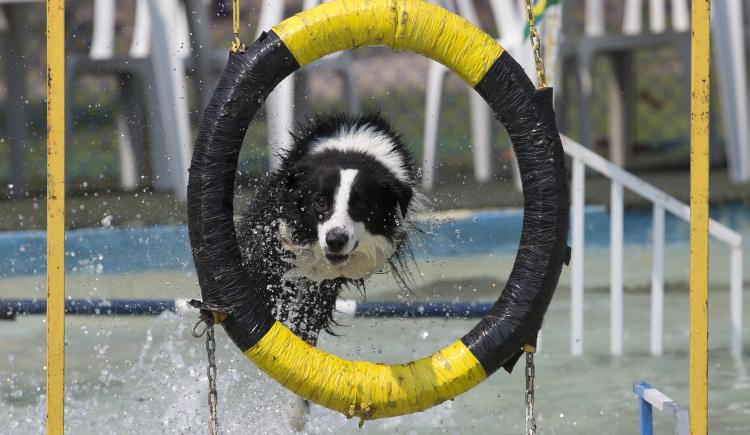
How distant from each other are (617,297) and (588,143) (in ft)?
17.7

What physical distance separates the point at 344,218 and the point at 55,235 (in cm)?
105

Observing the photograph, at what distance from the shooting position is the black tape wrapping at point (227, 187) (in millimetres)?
2779

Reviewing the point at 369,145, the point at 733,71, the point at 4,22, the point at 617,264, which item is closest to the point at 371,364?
the point at 369,145

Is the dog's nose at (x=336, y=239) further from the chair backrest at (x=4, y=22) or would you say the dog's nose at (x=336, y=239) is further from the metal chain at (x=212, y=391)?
the chair backrest at (x=4, y=22)

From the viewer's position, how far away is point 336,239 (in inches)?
131

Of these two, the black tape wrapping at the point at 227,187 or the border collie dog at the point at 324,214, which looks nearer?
the black tape wrapping at the point at 227,187

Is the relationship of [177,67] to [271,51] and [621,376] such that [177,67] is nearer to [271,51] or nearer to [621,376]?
[621,376]

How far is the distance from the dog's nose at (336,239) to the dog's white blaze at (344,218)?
1 cm

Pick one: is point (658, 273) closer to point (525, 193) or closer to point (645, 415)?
point (645, 415)

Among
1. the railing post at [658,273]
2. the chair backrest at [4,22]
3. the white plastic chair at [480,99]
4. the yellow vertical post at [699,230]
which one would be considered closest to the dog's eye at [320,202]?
the yellow vertical post at [699,230]

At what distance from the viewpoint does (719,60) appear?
352 inches

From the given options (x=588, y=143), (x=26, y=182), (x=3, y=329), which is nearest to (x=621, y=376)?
(x=3, y=329)

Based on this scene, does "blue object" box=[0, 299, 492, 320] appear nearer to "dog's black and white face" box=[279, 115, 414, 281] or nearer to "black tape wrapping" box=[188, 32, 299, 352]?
"dog's black and white face" box=[279, 115, 414, 281]

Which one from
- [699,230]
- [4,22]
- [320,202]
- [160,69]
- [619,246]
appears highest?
[4,22]
